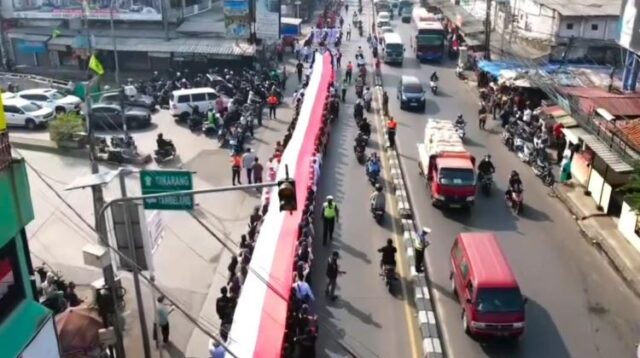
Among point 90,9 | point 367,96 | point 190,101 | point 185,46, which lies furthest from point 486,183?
point 90,9

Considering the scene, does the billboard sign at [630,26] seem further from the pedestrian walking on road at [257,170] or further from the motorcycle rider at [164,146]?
the motorcycle rider at [164,146]

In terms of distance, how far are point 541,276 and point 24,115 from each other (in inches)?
993

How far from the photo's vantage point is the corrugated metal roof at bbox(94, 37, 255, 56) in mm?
41812

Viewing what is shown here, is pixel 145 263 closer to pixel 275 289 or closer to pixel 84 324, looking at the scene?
pixel 84 324

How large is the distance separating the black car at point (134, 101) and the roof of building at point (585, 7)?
76.1 feet

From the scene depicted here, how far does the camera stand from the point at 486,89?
35.2m

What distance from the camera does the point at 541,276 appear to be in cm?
1773

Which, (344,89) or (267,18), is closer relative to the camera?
(344,89)

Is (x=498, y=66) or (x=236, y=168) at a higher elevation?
(x=498, y=66)

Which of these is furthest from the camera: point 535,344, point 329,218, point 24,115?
point 24,115

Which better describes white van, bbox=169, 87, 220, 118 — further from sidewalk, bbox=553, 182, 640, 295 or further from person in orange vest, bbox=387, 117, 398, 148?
sidewalk, bbox=553, 182, 640, 295

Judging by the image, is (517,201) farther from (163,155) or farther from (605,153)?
(163,155)

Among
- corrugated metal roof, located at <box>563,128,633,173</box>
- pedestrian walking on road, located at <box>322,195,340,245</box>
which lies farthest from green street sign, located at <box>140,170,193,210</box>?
corrugated metal roof, located at <box>563,128,633,173</box>

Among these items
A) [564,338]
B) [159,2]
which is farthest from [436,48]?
[564,338]
